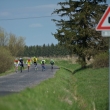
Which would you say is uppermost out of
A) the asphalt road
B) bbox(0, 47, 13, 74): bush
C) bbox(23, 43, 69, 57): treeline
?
bbox(23, 43, 69, 57): treeline

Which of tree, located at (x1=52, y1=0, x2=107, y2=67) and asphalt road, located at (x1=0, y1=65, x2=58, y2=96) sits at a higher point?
tree, located at (x1=52, y1=0, x2=107, y2=67)

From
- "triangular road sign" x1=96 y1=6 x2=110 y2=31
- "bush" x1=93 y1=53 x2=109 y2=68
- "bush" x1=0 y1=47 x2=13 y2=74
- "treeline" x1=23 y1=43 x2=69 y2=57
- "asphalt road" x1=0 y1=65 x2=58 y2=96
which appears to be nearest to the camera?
"triangular road sign" x1=96 y1=6 x2=110 y2=31

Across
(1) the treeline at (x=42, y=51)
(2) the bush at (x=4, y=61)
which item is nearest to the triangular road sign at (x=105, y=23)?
(2) the bush at (x=4, y=61)

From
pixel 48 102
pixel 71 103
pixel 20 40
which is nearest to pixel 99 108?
pixel 71 103

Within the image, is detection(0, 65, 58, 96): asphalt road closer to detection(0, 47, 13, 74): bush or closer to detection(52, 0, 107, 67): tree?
detection(52, 0, 107, 67): tree

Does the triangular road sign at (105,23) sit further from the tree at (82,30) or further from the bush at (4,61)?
the bush at (4,61)

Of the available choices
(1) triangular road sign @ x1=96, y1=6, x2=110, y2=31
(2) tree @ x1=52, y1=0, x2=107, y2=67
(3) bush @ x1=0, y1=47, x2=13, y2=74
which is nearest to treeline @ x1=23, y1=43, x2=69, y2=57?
(3) bush @ x1=0, y1=47, x2=13, y2=74

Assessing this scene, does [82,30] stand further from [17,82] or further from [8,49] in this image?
[8,49]

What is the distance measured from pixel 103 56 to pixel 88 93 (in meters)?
20.6

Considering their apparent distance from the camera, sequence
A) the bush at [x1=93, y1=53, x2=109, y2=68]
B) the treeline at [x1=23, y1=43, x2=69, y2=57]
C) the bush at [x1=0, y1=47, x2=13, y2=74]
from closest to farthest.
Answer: the bush at [x1=93, y1=53, x2=109, y2=68] → the bush at [x1=0, y1=47, x2=13, y2=74] → the treeline at [x1=23, y1=43, x2=69, y2=57]

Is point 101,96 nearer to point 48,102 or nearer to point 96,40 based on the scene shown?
point 48,102

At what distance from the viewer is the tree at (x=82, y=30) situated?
37.8 metres

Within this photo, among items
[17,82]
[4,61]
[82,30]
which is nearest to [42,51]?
[4,61]

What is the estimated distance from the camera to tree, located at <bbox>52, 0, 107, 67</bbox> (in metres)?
37.8
